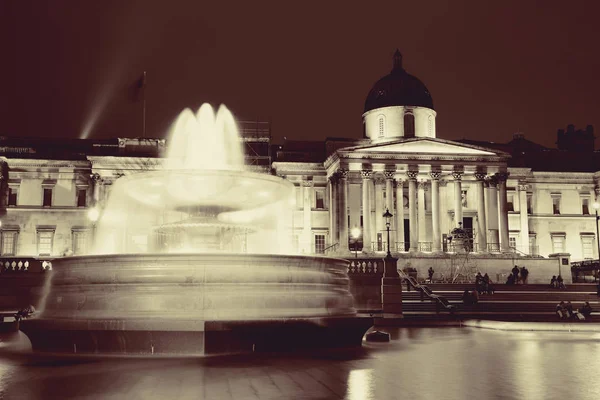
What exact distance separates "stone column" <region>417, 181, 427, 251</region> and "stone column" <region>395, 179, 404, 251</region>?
1.65m

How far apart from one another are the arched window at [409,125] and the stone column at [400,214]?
5753 mm

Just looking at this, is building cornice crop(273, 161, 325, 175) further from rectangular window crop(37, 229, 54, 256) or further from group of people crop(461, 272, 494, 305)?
group of people crop(461, 272, 494, 305)

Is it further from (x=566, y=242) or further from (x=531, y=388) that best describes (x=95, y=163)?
(x=531, y=388)

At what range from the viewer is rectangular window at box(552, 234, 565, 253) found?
58.9m

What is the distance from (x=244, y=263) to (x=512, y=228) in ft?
157

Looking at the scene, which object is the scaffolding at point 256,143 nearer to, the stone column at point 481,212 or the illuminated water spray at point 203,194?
the stone column at point 481,212

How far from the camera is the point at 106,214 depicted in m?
52.3

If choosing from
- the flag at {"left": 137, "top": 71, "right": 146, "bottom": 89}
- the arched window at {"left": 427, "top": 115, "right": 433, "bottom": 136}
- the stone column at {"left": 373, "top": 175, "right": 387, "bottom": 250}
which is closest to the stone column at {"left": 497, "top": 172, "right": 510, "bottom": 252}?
the arched window at {"left": 427, "top": 115, "right": 433, "bottom": 136}

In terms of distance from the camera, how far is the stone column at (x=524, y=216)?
5494cm

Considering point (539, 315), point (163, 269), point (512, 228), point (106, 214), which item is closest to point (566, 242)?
point (512, 228)

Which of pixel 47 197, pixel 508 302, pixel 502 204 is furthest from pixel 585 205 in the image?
pixel 47 197

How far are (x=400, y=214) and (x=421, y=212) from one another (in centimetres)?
236

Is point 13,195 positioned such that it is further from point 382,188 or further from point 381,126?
point 381,126

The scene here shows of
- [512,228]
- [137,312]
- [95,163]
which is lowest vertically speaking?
[137,312]
